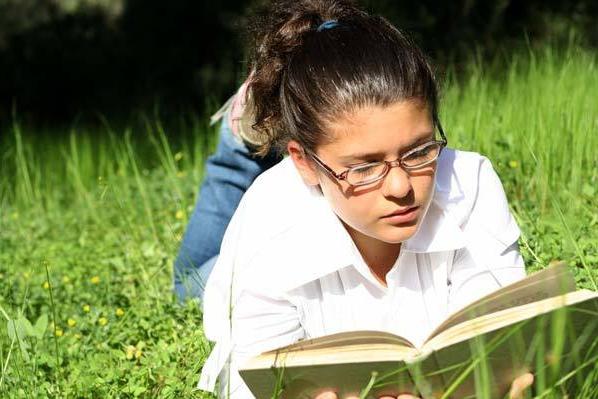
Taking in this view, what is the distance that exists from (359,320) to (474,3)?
22.7 ft

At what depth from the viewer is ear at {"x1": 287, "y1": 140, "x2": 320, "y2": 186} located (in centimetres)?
273

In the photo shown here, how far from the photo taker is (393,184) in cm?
250

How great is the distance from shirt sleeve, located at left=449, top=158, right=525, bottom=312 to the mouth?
0.30m

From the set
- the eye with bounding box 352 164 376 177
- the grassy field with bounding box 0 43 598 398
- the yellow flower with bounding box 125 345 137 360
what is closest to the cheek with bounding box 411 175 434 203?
the eye with bounding box 352 164 376 177

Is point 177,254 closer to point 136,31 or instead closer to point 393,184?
point 393,184

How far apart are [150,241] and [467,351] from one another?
8.49 feet

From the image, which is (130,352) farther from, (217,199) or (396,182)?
(396,182)

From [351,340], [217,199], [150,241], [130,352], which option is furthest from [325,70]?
[150,241]

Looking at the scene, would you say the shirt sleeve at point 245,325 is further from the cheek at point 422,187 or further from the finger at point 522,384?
the finger at point 522,384

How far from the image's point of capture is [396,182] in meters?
2.49

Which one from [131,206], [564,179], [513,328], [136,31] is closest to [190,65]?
[136,31]

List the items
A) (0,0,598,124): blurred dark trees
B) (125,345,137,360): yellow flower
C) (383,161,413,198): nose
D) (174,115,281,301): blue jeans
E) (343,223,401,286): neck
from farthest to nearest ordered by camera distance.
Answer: (0,0,598,124): blurred dark trees → (174,115,281,301): blue jeans → (125,345,137,360): yellow flower → (343,223,401,286): neck → (383,161,413,198): nose

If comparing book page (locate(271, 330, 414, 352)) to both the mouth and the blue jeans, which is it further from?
the blue jeans

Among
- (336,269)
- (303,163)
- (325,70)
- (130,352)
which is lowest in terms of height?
(130,352)
